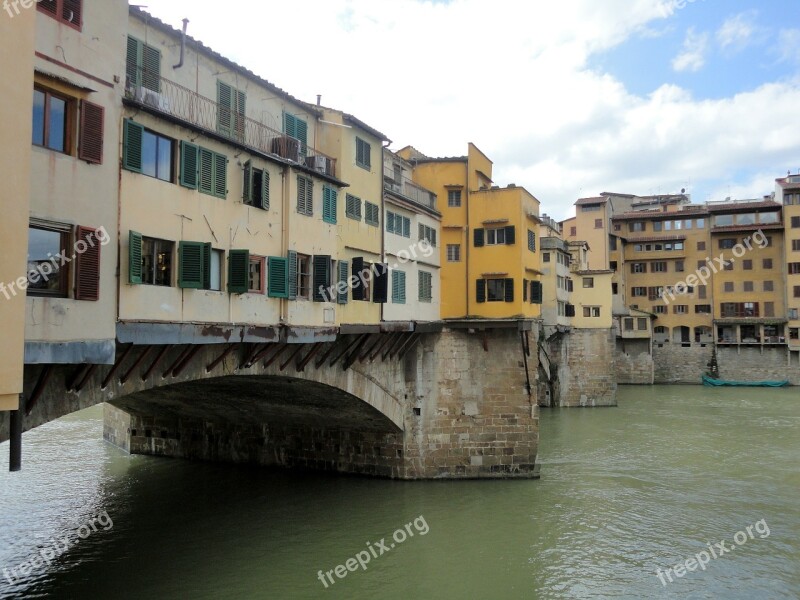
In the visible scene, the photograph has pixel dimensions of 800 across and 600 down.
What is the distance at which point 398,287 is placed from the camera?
22859 mm

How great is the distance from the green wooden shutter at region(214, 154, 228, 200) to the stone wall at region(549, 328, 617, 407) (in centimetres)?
3851

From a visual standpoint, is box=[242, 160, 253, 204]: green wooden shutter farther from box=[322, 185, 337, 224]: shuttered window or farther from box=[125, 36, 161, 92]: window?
box=[322, 185, 337, 224]: shuttered window

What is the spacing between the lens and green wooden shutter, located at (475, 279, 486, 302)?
25.9 meters

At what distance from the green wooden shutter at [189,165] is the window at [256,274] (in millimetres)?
2543

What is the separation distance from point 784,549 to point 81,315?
707 inches

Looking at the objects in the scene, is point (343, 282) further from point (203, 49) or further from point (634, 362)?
point (634, 362)

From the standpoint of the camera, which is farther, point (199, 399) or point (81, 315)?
point (199, 399)

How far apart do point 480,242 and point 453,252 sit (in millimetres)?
1188

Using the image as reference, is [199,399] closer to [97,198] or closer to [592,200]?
[97,198]

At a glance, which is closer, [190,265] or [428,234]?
[190,265]

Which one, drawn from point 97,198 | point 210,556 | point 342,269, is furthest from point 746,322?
point 97,198

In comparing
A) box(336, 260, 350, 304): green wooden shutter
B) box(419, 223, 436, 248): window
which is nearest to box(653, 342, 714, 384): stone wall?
box(419, 223, 436, 248): window

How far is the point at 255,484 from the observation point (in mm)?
23859
